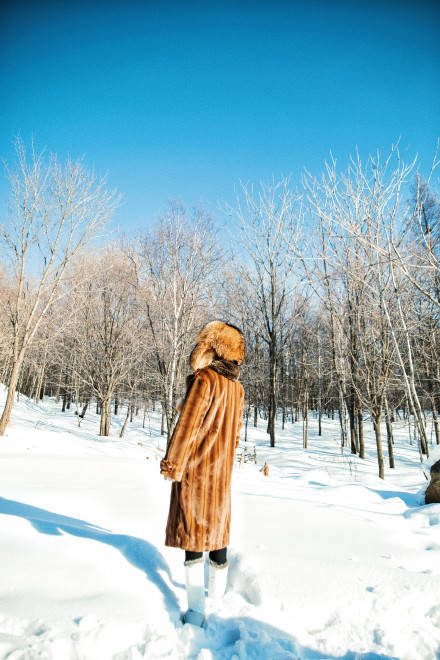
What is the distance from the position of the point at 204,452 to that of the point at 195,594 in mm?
739

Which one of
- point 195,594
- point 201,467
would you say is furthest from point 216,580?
point 201,467

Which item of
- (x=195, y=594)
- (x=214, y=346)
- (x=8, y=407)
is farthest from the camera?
(x=8, y=407)

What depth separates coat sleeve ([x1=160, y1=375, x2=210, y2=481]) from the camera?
1.76m

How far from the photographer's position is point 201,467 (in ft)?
6.19

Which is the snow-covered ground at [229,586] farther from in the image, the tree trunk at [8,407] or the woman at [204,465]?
the tree trunk at [8,407]

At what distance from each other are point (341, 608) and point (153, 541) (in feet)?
4.83

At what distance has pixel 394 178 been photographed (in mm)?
5621

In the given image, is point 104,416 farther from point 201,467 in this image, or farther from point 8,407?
point 201,467

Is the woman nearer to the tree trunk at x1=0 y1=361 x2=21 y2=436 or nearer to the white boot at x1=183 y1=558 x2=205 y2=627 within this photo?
the white boot at x1=183 y1=558 x2=205 y2=627

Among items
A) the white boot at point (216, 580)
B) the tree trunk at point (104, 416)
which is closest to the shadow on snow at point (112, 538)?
the white boot at point (216, 580)

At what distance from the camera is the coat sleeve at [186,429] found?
1.76 m

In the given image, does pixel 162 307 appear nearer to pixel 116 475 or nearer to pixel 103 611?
pixel 116 475

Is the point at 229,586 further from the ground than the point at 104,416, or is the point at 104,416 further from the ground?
the point at 104,416

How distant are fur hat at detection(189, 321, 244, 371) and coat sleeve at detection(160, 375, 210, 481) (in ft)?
0.58
